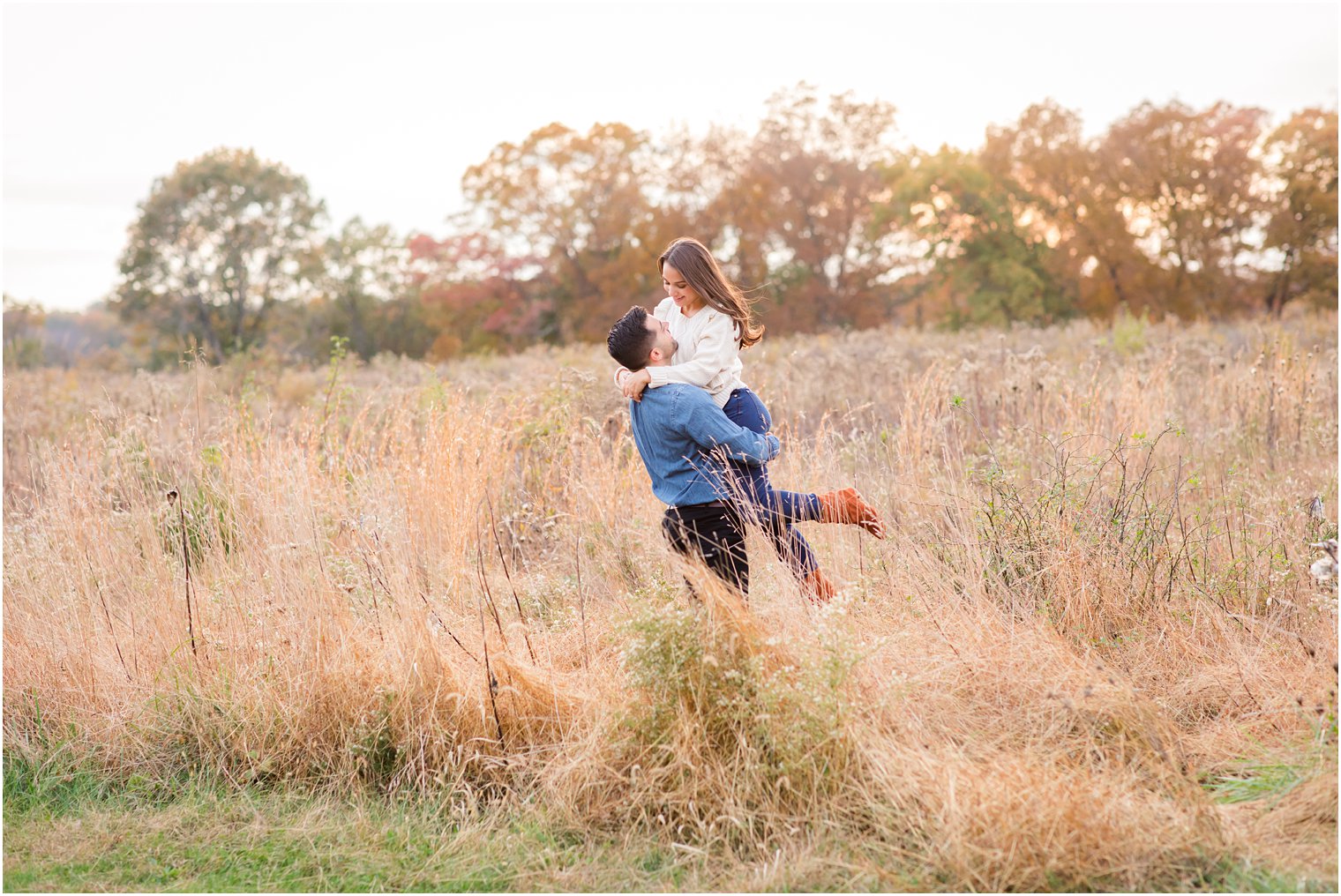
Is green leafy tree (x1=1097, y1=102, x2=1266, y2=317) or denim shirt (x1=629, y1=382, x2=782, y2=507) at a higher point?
green leafy tree (x1=1097, y1=102, x2=1266, y2=317)

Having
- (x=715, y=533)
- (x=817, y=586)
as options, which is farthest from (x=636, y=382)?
(x=817, y=586)

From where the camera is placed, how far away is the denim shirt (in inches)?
139

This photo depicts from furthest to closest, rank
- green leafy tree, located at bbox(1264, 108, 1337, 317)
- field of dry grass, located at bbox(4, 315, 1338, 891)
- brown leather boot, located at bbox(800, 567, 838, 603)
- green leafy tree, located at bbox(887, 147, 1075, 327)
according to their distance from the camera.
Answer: green leafy tree, located at bbox(887, 147, 1075, 327)
green leafy tree, located at bbox(1264, 108, 1337, 317)
brown leather boot, located at bbox(800, 567, 838, 603)
field of dry grass, located at bbox(4, 315, 1338, 891)

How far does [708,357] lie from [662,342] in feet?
0.58

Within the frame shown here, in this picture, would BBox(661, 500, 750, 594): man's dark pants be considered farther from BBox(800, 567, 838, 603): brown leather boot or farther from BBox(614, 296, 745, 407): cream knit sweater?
BBox(614, 296, 745, 407): cream knit sweater

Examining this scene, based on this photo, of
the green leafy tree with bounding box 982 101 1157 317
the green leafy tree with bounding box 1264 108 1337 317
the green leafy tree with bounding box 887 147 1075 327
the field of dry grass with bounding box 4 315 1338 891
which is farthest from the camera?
the green leafy tree with bounding box 887 147 1075 327

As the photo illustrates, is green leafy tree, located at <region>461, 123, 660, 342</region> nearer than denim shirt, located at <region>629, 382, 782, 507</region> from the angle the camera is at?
No

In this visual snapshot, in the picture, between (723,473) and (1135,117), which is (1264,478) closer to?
(723,473)

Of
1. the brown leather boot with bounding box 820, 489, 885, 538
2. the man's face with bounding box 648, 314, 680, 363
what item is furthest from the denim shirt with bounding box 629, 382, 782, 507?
the brown leather boot with bounding box 820, 489, 885, 538

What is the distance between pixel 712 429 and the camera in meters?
3.53

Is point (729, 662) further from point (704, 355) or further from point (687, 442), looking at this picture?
point (704, 355)

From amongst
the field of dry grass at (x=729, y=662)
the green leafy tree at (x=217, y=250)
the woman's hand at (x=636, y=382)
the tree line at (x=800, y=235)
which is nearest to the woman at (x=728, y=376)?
the woman's hand at (x=636, y=382)

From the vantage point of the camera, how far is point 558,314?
29.7 meters

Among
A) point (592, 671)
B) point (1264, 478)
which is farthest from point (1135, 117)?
point (592, 671)
